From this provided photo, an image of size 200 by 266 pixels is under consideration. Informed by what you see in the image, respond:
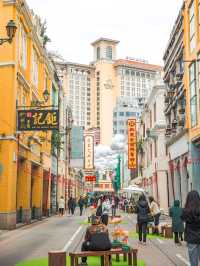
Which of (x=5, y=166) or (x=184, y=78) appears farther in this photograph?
(x=184, y=78)

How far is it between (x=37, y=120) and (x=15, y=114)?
4.61 feet

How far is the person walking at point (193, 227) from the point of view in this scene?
926 centimetres

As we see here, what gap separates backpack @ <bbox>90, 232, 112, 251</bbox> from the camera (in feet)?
35.5

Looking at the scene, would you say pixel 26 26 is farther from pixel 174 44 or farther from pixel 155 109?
pixel 155 109

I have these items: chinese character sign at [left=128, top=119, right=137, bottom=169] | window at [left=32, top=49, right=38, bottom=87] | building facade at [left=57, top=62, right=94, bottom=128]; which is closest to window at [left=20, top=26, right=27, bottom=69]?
window at [left=32, top=49, right=38, bottom=87]

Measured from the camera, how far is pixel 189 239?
9.28m

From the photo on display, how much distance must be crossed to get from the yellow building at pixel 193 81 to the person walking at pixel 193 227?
2021 cm

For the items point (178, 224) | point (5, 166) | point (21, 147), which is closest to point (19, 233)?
point (5, 166)

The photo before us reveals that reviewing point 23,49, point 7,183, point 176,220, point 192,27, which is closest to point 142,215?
point 176,220

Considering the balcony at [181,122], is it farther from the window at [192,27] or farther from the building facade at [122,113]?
the building facade at [122,113]

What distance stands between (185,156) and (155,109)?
15736 mm

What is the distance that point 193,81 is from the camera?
3103 centimetres

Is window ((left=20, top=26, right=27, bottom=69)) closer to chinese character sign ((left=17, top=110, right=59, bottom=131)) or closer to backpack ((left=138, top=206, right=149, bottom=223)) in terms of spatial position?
chinese character sign ((left=17, top=110, right=59, bottom=131))

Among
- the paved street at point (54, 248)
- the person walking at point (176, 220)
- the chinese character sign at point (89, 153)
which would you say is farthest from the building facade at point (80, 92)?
the person walking at point (176, 220)
